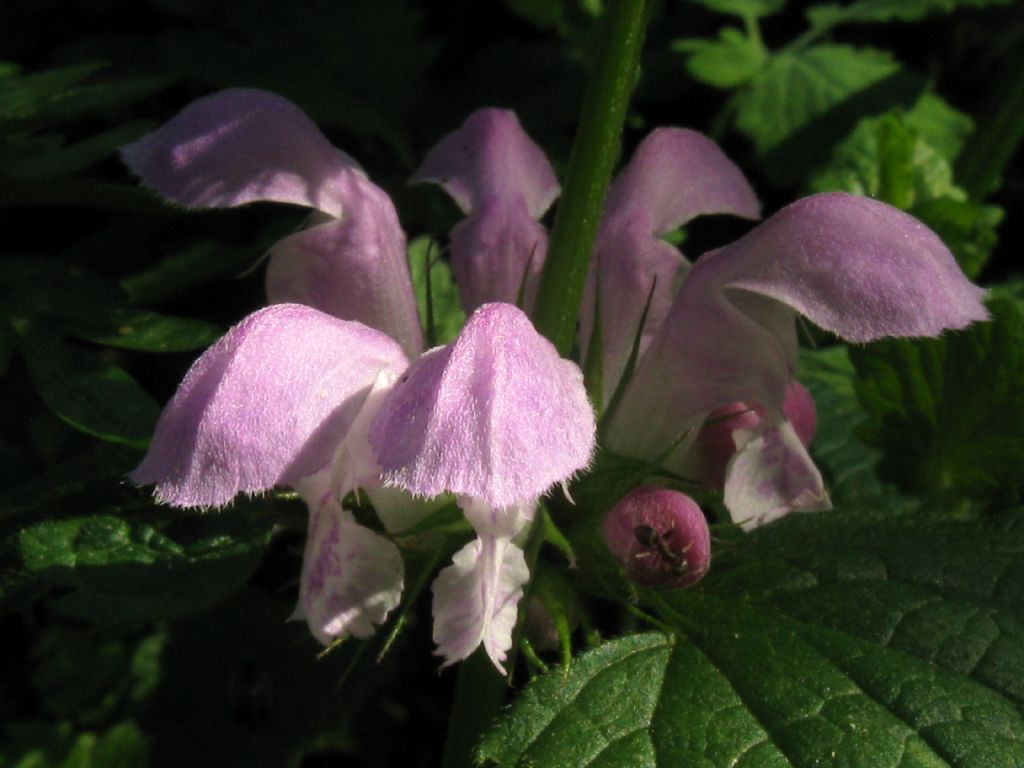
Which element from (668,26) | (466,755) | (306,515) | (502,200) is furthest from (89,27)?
(466,755)

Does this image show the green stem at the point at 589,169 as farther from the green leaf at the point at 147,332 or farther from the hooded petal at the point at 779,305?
the green leaf at the point at 147,332

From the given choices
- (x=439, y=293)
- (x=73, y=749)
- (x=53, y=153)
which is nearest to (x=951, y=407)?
(x=439, y=293)

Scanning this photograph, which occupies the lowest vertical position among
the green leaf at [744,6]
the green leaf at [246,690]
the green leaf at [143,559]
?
the green leaf at [246,690]

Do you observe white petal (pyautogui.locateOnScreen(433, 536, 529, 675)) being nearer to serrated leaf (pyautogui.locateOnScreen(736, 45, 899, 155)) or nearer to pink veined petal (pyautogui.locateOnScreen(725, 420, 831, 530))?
pink veined petal (pyautogui.locateOnScreen(725, 420, 831, 530))

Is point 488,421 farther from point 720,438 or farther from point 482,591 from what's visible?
point 720,438

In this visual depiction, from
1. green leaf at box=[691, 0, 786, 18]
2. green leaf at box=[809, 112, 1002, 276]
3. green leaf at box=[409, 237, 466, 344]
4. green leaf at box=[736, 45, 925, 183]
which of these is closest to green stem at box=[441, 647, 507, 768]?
green leaf at box=[409, 237, 466, 344]

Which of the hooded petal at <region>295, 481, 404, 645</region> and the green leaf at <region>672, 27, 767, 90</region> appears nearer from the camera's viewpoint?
the hooded petal at <region>295, 481, 404, 645</region>

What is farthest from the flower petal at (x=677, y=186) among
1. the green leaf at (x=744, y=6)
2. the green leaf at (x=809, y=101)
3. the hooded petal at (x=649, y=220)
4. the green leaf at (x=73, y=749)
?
the green leaf at (x=73, y=749)
